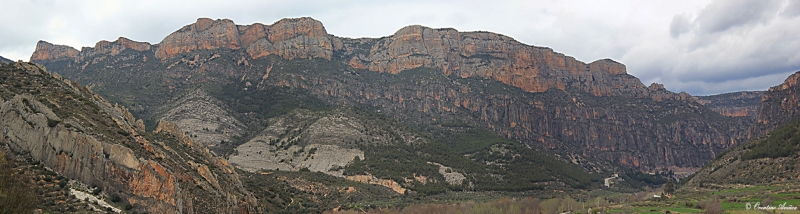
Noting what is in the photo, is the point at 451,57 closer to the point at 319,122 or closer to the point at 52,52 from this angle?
the point at 319,122

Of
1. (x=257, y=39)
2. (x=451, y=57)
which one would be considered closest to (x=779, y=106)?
(x=451, y=57)

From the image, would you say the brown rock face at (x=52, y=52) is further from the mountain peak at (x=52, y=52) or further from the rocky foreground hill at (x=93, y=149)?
the rocky foreground hill at (x=93, y=149)

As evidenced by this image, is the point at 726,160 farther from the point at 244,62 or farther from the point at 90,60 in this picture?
the point at 90,60

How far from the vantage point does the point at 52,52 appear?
19288cm

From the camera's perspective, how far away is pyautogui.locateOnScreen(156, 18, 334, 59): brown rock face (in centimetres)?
16338

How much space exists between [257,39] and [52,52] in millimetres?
82496

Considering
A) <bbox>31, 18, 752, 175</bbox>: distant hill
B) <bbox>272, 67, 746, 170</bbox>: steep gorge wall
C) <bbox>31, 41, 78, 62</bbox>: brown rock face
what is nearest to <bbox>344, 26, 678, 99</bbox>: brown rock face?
<bbox>31, 18, 752, 175</bbox>: distant hill

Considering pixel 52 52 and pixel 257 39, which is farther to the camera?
pixel 52 52

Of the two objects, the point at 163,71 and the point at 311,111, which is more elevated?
the point at 163,71

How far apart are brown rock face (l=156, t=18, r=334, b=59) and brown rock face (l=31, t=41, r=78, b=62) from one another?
4936cm

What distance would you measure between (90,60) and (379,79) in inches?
3620

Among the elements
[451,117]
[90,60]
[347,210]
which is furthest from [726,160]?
[90,60]

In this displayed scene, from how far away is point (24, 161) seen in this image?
3544 centimetres

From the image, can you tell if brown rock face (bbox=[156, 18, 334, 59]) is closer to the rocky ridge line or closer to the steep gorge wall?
the rocky ridge line
